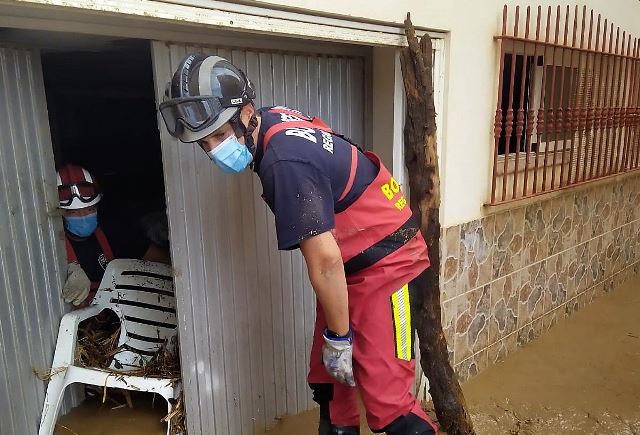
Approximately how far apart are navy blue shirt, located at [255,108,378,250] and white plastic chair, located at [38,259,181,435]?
4.31 feet

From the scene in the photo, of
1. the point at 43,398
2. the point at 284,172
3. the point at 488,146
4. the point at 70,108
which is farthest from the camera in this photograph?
the point at 70,108

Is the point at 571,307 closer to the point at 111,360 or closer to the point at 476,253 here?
the point at 476,253

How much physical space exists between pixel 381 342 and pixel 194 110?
3.66 feet

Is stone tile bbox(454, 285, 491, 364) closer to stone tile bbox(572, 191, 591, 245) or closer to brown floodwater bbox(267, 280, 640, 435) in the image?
brown floodwater bbox(267, 280, 640, 435)

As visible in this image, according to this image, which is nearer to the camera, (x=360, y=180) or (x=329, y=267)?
(x=329, y=267)

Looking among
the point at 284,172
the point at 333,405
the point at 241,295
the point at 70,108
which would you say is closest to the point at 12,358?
the point at 241,295

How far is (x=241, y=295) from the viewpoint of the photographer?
2709mm

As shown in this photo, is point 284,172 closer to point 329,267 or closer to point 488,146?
point 329,267

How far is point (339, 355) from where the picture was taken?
6.58 ft

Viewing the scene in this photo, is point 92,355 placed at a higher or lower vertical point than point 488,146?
lower

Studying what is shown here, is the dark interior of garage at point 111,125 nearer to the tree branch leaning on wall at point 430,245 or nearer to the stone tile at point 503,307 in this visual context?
the tree branch leaning on wall at point 430,245

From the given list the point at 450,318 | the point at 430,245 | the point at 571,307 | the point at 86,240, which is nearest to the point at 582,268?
the point at 571,307

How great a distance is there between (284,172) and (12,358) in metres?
1.62

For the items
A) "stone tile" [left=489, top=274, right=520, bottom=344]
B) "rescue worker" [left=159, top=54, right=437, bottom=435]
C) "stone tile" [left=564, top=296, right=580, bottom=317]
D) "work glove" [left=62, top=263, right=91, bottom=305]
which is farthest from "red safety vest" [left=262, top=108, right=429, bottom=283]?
"stone tile" [left=564, top=296, right=580, bottom=317]
